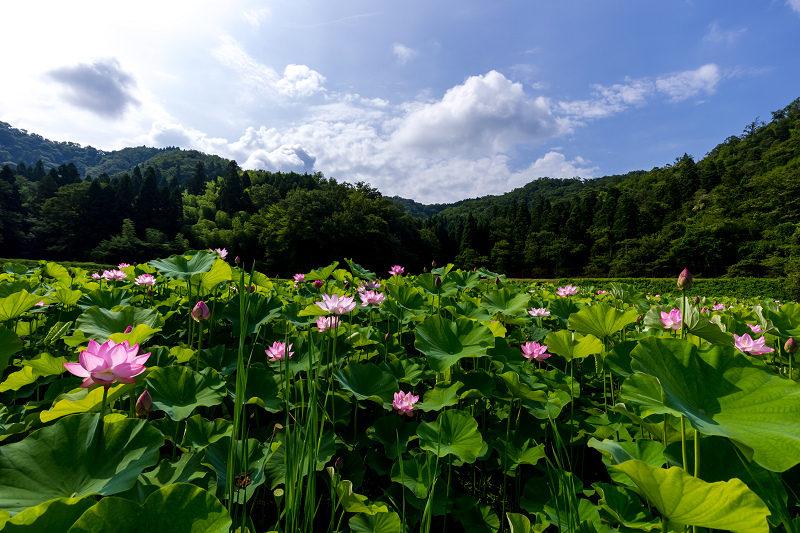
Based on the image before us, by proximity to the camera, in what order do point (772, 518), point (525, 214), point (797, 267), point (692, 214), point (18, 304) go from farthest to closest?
point (525, 214) < point (692, 214) < point (797, 267) < point (18, 304) < point (772, 518)

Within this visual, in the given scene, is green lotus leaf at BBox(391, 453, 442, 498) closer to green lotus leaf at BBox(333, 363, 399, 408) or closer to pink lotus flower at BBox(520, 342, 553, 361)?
green lotus leaf at BBox(333, 363, 399, 408)

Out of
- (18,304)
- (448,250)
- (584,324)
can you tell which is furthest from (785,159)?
(18,304)

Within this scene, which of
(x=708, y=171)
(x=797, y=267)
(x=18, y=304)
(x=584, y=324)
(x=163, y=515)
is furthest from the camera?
(x=708, y=171)

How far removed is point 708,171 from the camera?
3378cm

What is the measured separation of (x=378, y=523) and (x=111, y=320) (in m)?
1.28

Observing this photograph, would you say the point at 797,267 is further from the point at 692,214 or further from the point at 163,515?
the point at 163,515

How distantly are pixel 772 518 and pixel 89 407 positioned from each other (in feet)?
5.08

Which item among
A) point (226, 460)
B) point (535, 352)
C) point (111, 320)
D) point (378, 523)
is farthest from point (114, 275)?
point (535, 352)

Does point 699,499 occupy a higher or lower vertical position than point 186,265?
lower

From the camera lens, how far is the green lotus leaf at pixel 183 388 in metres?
1.04

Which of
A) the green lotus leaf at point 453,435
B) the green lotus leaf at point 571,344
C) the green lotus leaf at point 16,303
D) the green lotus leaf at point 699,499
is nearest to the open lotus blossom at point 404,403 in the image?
the green lotus leaf at point 453,435

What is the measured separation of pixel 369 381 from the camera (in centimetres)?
136

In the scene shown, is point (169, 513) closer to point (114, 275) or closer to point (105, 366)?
→ point (105, 366)

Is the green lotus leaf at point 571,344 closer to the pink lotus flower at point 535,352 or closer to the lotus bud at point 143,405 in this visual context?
the pink lotus flower at point 535,352
